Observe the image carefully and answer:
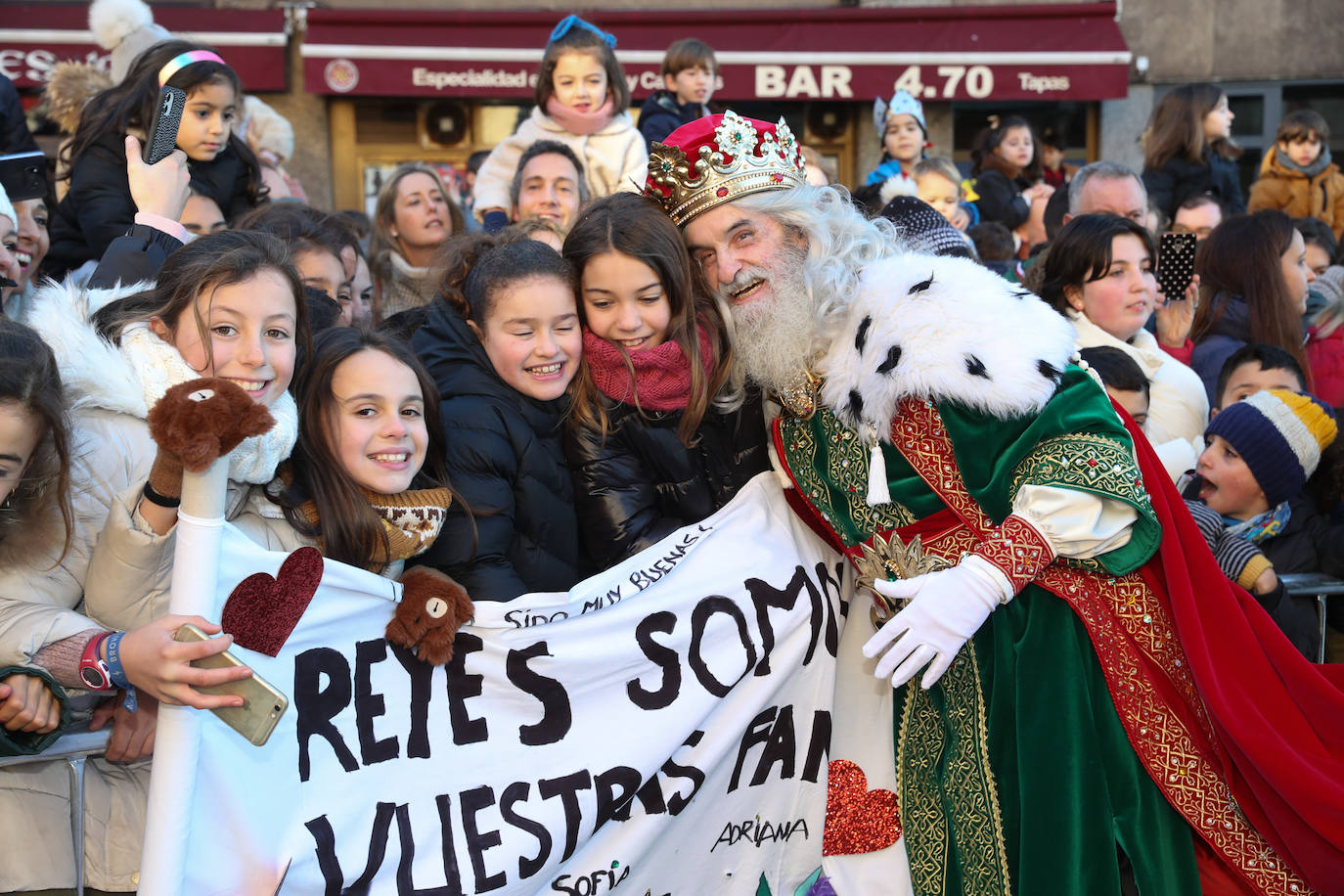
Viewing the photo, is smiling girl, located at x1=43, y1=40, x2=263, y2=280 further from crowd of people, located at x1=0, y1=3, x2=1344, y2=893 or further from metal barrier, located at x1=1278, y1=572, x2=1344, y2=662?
metal barrier, located at x1=1278, y1=572, x2=1344, y2=662

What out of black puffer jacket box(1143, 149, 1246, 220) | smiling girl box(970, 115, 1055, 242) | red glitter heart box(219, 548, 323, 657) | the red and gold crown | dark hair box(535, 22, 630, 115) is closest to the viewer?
red glitter heart box(219, 548, 323, 657)

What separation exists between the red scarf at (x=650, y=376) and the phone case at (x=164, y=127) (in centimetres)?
153

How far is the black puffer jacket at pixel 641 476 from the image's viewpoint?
3369mm

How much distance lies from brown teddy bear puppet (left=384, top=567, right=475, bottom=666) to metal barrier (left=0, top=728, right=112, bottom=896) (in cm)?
71

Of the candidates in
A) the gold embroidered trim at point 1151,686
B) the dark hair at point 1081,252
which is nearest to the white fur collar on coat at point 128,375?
the gold embroidered trim at point 1151,686

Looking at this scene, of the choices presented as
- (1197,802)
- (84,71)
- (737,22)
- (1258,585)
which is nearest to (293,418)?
(1197,802)

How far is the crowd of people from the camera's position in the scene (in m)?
2.78

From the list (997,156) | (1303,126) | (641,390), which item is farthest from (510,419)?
(1303,126)

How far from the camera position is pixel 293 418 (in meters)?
2.93

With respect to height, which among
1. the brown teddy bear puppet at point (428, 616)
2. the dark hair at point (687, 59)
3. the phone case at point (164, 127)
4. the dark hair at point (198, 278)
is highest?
the dark hair at point (687, 59)

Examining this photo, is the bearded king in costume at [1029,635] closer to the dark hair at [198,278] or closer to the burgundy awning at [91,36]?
the dark hair at [198,278]

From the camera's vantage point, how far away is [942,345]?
3115 mm

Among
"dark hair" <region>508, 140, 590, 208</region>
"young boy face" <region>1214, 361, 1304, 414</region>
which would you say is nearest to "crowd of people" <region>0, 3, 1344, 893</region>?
"young boy face" <region>1214, 361, 1304, 414</region>

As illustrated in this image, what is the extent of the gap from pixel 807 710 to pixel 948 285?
1208mm
